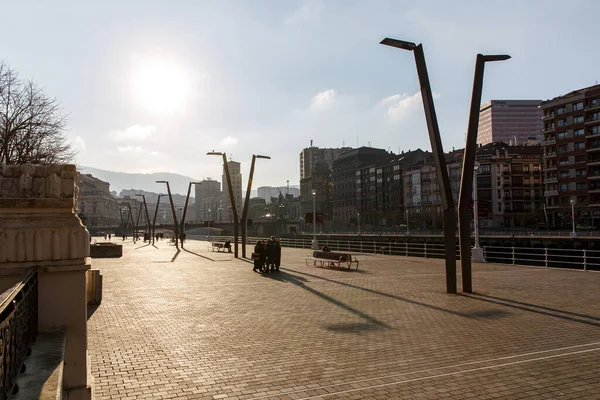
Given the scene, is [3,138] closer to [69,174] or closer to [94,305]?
[94,305]

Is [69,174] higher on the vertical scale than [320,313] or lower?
higher

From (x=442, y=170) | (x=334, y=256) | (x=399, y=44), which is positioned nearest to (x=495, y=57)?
(x=399, y=44)

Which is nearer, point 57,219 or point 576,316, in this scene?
point 57,219

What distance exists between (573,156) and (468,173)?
72018mm

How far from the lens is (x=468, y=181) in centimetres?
1438

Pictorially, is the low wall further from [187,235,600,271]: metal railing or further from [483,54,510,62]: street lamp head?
[483,54,510,62]: street lamp head

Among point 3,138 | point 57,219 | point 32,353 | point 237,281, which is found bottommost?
point 237,281

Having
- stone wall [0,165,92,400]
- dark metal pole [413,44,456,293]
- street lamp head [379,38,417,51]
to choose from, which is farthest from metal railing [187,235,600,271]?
stone wall [0,165,92,400]

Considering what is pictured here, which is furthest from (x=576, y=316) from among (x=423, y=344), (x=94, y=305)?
(x=94, y=305)

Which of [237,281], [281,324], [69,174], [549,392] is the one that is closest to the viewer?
[69,174]

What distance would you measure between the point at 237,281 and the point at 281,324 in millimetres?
8332

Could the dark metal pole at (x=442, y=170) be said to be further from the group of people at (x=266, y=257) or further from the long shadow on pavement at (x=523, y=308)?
the group of people at (x=266, y=257)

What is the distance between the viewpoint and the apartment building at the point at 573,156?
234 ft

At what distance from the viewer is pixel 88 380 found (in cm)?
505
